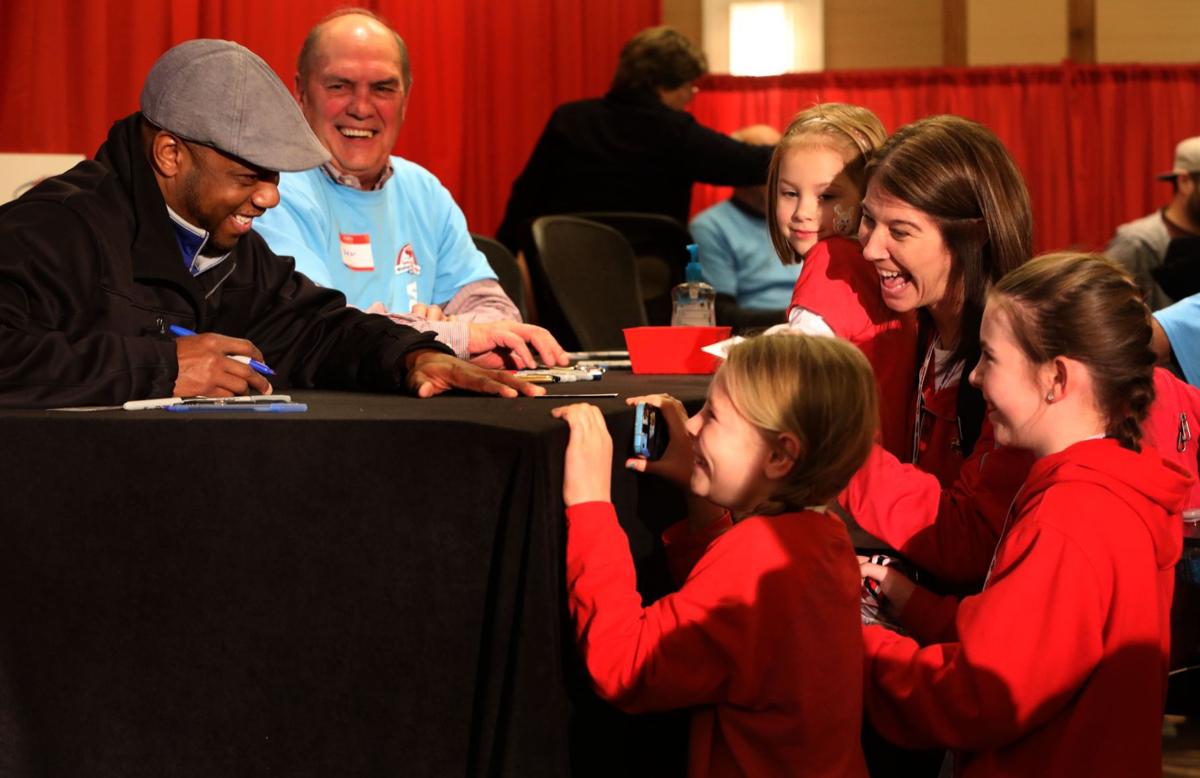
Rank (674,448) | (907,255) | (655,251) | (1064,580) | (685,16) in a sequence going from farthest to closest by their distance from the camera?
(685,16) < (655,251) < (907,255) < (674,448) < (1064,580)

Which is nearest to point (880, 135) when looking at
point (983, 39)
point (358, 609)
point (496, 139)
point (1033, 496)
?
point (1033, 496)

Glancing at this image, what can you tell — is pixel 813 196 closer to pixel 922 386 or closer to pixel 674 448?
pixel 922 386

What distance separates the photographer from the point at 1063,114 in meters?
6.65

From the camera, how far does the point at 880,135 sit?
98.3 inches

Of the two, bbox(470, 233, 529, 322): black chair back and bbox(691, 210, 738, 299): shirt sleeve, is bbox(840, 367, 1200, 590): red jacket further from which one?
bbox(691, 210, 738, 299): shirt sleeve

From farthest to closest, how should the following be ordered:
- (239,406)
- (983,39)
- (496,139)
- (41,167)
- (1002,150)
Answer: (983,39) < (496,139) < (41,167) < (1002,150) < (239,406)

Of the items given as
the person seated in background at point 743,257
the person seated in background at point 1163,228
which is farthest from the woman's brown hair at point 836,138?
the person seated in background at point 1163,228

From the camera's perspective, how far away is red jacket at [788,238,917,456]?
2135mm

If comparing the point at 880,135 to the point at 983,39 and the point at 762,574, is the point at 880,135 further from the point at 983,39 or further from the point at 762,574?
the point at 983,39

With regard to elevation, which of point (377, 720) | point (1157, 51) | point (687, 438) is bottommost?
point (377, 720)

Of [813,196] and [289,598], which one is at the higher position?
[813,196]

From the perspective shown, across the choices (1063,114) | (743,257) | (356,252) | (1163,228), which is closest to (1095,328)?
(356,252)

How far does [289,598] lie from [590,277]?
2.89 metres

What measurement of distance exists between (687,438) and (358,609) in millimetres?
454
